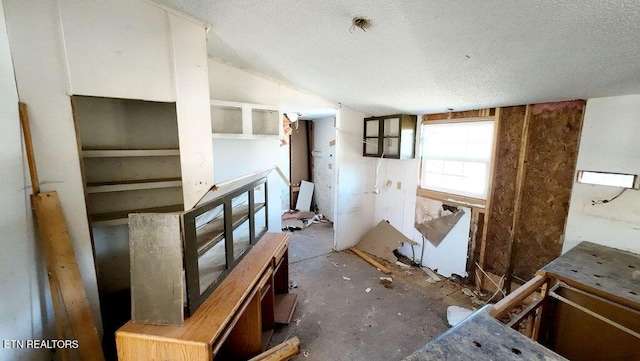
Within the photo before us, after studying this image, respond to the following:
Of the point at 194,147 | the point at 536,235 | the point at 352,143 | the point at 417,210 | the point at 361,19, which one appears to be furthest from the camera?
the point at 352,143

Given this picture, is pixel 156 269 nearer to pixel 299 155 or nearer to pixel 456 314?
pixel 456 314

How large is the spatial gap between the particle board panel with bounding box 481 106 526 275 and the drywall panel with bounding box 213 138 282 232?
2.59m

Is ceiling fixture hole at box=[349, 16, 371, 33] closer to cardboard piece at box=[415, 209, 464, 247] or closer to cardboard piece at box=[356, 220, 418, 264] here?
cardboard piece at box=[415, 209, 464, 247]

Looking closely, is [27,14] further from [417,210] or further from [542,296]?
[417,210]

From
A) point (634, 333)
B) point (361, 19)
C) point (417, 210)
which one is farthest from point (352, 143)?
point (634, 333)

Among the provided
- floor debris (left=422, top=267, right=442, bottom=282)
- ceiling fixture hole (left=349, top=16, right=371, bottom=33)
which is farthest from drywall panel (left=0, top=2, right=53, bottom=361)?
floor debris (left=422, top=267, right=442, bottom=282)

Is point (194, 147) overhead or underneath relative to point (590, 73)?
underneath

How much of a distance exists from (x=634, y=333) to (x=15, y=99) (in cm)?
337

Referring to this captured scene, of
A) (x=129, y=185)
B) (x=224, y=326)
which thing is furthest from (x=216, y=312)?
(x=129, y=185)

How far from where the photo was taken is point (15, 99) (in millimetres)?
1242

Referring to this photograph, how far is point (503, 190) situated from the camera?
2.67 meters

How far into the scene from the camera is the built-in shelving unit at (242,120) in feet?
8.50

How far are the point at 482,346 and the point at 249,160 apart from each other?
274 cm

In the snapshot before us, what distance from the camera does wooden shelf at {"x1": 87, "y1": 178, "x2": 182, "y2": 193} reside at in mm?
1770
